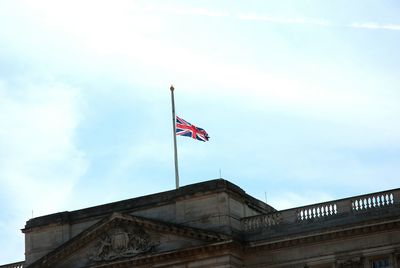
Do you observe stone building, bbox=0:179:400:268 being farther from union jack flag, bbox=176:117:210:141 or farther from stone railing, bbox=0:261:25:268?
union jack flag, bbox=176:117:210:141

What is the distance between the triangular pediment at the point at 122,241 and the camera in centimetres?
4909

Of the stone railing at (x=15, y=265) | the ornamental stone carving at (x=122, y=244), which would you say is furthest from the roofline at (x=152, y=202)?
the stone railing at (x=15, y=265)

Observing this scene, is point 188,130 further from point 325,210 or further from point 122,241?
point 325,210

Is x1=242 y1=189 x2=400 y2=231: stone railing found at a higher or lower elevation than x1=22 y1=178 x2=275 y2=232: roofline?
lower

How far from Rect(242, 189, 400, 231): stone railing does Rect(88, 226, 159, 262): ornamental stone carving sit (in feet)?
17.5

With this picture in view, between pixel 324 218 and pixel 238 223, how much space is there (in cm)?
475

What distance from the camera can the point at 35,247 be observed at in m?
54.7

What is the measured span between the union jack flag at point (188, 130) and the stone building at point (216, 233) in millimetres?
5452

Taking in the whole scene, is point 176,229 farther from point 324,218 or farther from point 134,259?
point 324,218

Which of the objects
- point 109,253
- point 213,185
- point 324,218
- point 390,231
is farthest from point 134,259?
point 390,231

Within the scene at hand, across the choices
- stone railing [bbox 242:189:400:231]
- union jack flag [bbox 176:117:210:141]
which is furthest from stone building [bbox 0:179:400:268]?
union jack flag [bbox 176:117:210:141]

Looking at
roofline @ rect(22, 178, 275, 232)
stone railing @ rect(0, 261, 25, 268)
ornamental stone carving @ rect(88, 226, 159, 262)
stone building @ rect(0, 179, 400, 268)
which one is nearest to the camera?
stone building @ rect(0, 179, 400, 268)

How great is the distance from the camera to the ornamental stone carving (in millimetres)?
50469

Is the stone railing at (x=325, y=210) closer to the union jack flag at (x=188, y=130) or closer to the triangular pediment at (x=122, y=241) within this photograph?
the triangular pediment at (x=122, y=241)
